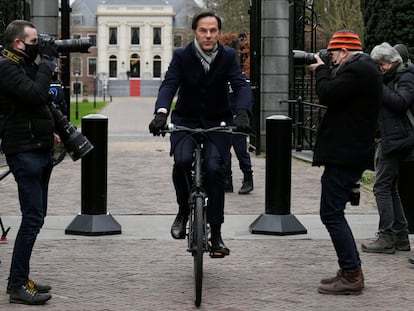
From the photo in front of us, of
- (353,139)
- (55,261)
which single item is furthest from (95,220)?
(353,139)

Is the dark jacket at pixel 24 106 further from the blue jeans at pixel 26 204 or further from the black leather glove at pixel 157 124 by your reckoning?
the black leather glove at pixel 157 124

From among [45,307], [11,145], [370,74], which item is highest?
[370,74]

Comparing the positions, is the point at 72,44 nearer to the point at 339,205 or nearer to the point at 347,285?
the point at 339,205

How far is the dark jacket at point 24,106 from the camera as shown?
6062 millimetres

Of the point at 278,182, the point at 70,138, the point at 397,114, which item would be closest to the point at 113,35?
the point at 278,182

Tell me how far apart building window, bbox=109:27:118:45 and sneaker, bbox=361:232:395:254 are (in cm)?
11611

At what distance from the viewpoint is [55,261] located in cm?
774

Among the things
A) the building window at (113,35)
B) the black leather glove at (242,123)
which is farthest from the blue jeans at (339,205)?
the building window at (113,35)

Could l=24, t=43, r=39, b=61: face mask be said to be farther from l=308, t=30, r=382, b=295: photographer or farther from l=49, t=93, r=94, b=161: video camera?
l=308, t=30, r=382, b=295: photographer

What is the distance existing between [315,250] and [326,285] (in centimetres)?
Result: 164

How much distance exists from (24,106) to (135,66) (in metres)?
116

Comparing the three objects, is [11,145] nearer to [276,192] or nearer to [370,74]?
[370,74]

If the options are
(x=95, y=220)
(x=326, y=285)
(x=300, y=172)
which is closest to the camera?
(x=326, y=285)

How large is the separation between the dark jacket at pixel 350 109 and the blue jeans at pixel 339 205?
0.08 meters
